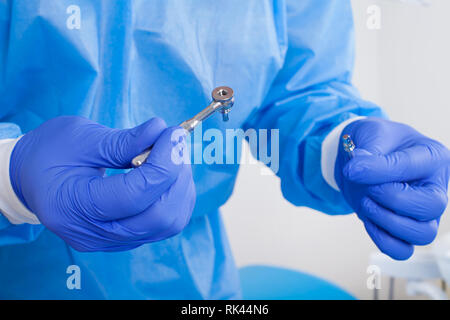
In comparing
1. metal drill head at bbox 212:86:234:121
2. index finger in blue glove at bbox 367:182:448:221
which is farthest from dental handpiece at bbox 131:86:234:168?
index finger in blue glove at bbox 367:182:448:221

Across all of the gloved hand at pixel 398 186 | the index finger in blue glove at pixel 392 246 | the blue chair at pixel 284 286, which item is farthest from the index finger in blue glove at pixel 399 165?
the blue chair at pixel 284 286

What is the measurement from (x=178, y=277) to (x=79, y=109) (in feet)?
1.34

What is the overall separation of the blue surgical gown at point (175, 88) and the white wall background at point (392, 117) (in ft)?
1.21

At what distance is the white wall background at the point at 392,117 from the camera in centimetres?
117

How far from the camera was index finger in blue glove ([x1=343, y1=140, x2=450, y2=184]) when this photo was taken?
65 cm

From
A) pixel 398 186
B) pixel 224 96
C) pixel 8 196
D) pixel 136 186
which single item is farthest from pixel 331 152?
pixel 8 196

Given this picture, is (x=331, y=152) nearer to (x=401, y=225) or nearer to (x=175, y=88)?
(x=401, y=225)

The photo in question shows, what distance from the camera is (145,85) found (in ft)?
2.40

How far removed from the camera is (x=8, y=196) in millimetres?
614

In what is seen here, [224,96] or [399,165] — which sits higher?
[224,96]

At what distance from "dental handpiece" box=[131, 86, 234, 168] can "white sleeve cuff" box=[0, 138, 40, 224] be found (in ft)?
0.65

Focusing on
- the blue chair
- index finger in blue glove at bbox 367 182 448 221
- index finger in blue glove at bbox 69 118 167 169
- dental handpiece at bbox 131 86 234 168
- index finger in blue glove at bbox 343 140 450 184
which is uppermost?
dental handpiece at bbox 131 86 234 168

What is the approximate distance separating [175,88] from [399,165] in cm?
41

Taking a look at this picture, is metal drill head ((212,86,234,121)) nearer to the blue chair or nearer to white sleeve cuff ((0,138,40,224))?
white sleeve cuff ((0,138,40,224))
